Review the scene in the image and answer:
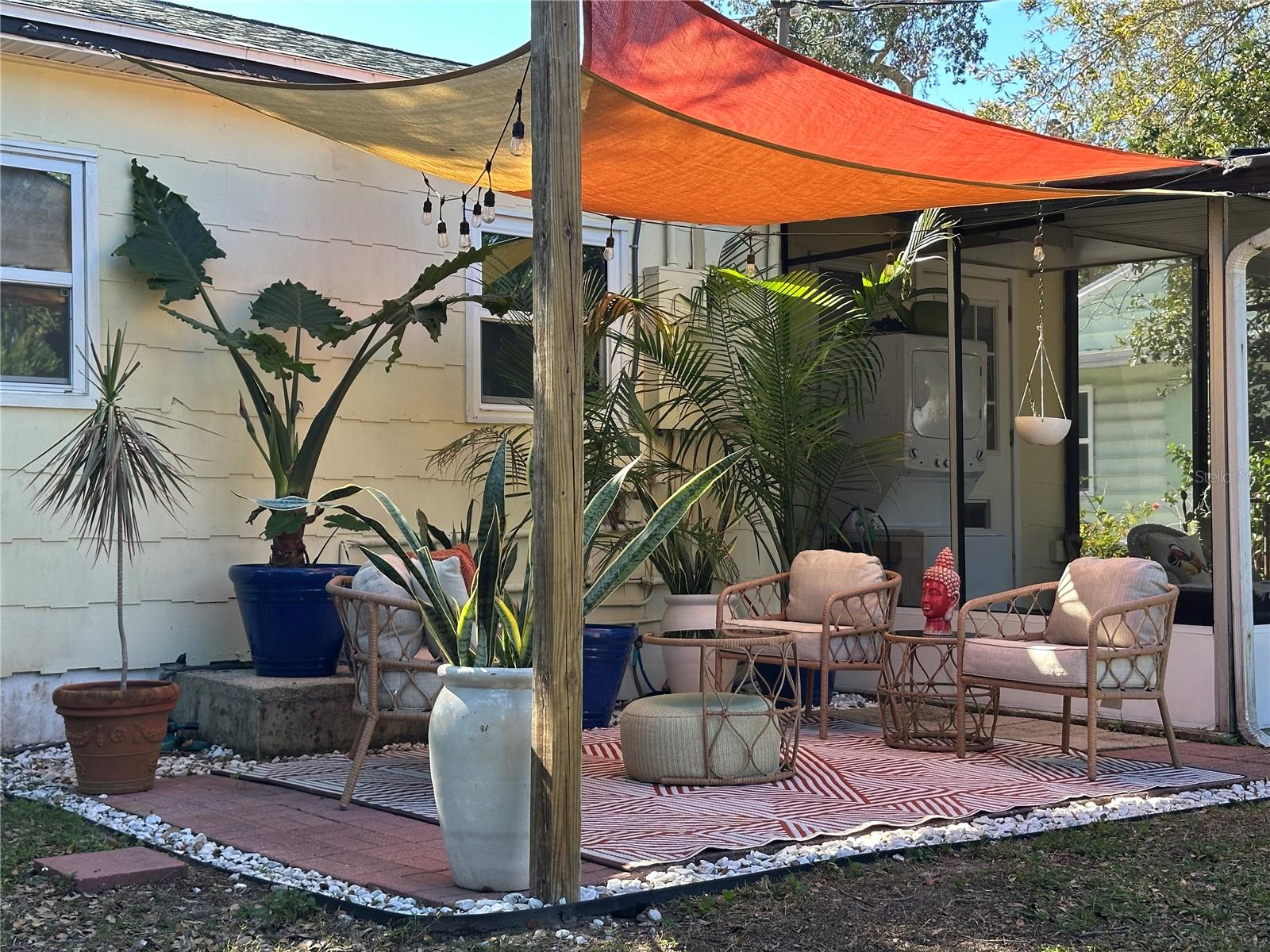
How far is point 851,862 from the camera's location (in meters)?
4.13

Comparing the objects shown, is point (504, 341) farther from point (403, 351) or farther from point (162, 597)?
point (162, 597)

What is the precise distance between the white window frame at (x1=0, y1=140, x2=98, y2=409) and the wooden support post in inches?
137

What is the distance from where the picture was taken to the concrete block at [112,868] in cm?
392

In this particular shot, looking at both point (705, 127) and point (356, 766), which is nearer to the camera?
point (705, 127)

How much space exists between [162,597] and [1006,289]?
5.40m

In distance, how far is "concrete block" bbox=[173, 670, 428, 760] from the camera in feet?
19.2

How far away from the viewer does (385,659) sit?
5066mm

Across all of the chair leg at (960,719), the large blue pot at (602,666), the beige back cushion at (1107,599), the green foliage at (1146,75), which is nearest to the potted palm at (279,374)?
the large blue pot at (602,666)

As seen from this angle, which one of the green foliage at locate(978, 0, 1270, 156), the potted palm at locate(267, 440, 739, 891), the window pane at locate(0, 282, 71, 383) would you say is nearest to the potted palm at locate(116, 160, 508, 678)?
the window pane at locate(0, 282, 71, 383)

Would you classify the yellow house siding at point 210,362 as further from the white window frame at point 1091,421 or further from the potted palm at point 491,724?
the white window frame at point 1091,421

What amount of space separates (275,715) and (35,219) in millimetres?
2498

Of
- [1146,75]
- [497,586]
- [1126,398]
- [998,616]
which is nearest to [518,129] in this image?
[497,586]

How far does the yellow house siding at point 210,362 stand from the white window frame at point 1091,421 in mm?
3834

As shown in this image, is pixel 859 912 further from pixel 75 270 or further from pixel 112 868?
pixel 75 270
